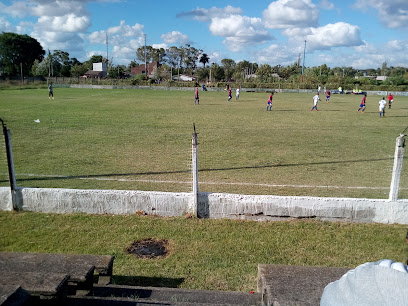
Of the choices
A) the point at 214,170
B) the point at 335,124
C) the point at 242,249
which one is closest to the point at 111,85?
the point at 335,124

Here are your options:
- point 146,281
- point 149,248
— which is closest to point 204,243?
point 149,248

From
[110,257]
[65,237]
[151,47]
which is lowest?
[65,237]

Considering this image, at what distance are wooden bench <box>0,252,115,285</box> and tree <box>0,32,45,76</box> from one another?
103001 millimetres

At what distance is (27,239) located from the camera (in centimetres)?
546

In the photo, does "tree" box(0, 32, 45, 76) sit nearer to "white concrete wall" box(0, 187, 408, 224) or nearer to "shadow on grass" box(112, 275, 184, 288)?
"white concrete wall" box(0, 187, 408, 224)

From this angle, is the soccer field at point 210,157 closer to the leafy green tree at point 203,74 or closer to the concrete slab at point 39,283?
the concrete slab at point 39,283

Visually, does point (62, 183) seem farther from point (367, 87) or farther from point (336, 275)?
point (367, 87)

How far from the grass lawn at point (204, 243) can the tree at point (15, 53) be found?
101 metres

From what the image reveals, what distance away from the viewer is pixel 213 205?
6.29 m

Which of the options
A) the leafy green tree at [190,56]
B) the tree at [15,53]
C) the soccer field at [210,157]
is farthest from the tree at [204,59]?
the soccer field at [210,157]

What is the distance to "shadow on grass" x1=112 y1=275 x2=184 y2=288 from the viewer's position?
4.38 meters

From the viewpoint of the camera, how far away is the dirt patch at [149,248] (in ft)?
16.8

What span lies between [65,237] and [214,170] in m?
4.74

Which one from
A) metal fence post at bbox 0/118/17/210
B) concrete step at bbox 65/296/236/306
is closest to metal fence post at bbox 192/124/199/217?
metal fence post at bbox 0/118/17/210
